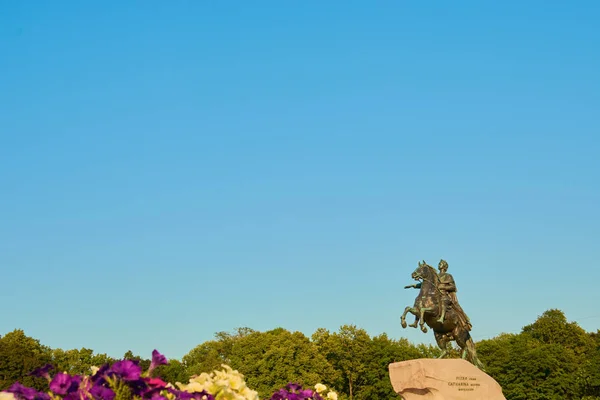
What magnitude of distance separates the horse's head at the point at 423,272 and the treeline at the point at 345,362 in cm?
4273

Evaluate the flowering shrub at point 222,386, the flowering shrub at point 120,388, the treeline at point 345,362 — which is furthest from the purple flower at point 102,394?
the treeline at point 345,362

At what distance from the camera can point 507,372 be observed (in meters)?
71.1

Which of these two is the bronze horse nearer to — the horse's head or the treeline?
the horse's head

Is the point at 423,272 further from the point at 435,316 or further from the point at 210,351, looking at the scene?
the point at 210,351

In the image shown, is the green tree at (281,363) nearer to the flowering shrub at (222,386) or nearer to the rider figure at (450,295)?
the rider figure at (450,295)

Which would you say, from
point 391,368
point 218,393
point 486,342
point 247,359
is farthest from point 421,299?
point 486,342

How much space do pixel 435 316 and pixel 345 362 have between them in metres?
49.3

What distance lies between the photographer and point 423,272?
24062 mm

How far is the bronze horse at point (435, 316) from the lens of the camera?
2330cm

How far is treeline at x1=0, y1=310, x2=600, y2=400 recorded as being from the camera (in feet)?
217

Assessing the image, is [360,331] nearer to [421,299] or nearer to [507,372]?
[507,372]

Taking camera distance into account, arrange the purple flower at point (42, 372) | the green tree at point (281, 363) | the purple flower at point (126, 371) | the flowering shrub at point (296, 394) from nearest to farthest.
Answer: the purple flower at point (126, 371), the purple flower at point (42, 372), the flowering shrub at point (296, 394), the green tree at point (281, 363)

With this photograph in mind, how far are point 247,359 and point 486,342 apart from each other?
1037 inches

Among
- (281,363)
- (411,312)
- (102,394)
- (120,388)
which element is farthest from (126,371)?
(281,363)
